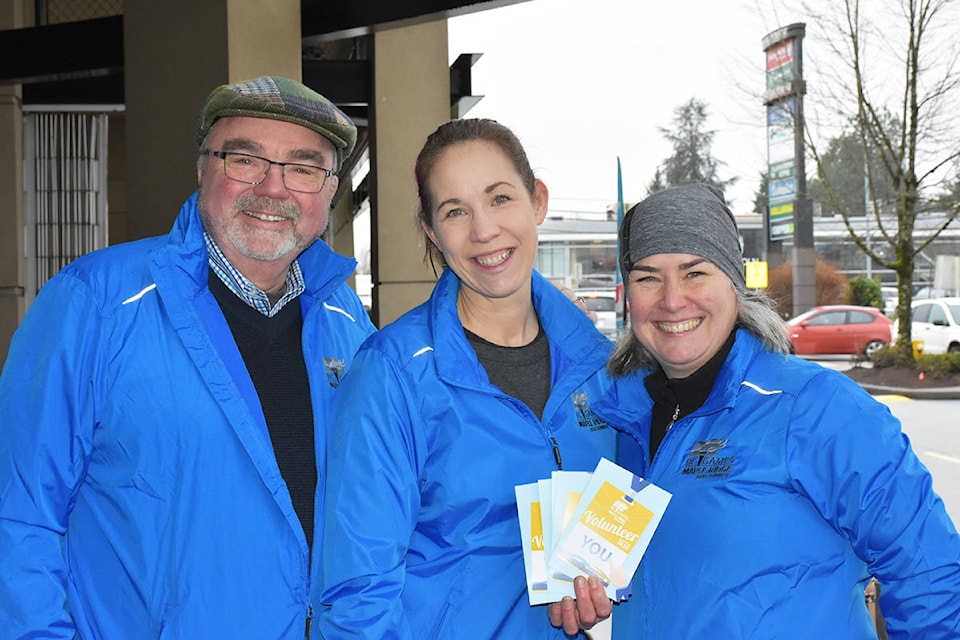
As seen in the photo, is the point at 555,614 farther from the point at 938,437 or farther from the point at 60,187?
the point at 938,437

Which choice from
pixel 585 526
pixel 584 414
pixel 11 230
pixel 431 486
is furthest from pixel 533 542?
pixel 11 230

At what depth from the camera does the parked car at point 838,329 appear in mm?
25500

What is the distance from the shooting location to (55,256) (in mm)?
11562

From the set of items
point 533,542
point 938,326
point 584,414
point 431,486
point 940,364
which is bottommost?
point 940,364

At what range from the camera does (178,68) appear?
6008 mm

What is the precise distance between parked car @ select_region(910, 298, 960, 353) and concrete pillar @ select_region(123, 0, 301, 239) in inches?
778

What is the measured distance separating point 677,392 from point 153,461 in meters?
1.27

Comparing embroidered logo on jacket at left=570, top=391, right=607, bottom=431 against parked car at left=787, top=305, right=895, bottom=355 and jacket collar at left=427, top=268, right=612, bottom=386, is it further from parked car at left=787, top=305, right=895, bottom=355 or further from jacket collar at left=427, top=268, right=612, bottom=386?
parked car at left=787, top=305, right=895, bottom=355

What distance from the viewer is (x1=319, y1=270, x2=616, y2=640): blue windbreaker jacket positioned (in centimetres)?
193

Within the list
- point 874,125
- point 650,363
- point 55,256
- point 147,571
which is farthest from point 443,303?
point 874,125

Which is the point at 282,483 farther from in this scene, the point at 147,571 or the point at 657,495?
the point at 657,495

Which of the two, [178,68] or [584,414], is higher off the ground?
[178,68]

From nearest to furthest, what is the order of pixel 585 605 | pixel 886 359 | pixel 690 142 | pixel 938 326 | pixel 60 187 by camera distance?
1. pixel 585 605
2. pixel 60 187
3. pixel 886 359
4. pixel 938 326
5. pixel 690 142

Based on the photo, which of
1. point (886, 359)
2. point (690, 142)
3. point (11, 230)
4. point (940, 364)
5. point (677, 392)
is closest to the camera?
point (677, 392)
